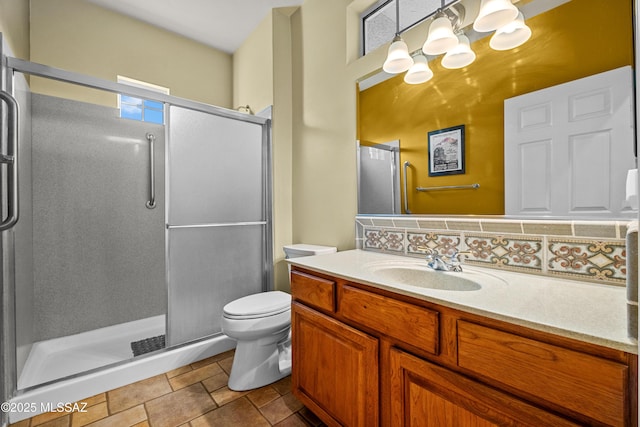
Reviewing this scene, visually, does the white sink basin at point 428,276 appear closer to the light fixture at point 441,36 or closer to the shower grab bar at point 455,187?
the shower grab bar at point 455,187

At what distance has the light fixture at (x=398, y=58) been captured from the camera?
4.92ft

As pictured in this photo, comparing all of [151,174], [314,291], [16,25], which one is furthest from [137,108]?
[314,291]

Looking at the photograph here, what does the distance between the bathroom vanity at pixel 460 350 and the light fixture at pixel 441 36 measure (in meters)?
1.08

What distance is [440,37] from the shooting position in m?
1.32

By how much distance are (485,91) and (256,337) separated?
5.91 ft

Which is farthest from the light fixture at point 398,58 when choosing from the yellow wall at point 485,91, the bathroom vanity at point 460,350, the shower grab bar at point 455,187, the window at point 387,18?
the bathroom vanity at point 460,350

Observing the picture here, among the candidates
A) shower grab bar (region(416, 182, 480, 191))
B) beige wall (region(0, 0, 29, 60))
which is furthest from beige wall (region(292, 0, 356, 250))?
beige wall (region(0, 0, 29, 60))

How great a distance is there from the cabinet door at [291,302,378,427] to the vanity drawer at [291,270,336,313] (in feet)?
0.15

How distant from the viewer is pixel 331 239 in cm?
210

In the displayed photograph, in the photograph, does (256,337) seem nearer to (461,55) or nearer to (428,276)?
(428,276)

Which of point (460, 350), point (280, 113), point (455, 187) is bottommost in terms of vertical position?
point (460, 350)

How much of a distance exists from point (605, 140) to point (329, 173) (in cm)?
147

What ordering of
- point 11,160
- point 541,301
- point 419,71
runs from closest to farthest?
point 541,301 → point 11,160 → point 419,71

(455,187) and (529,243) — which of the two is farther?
(455,187)
